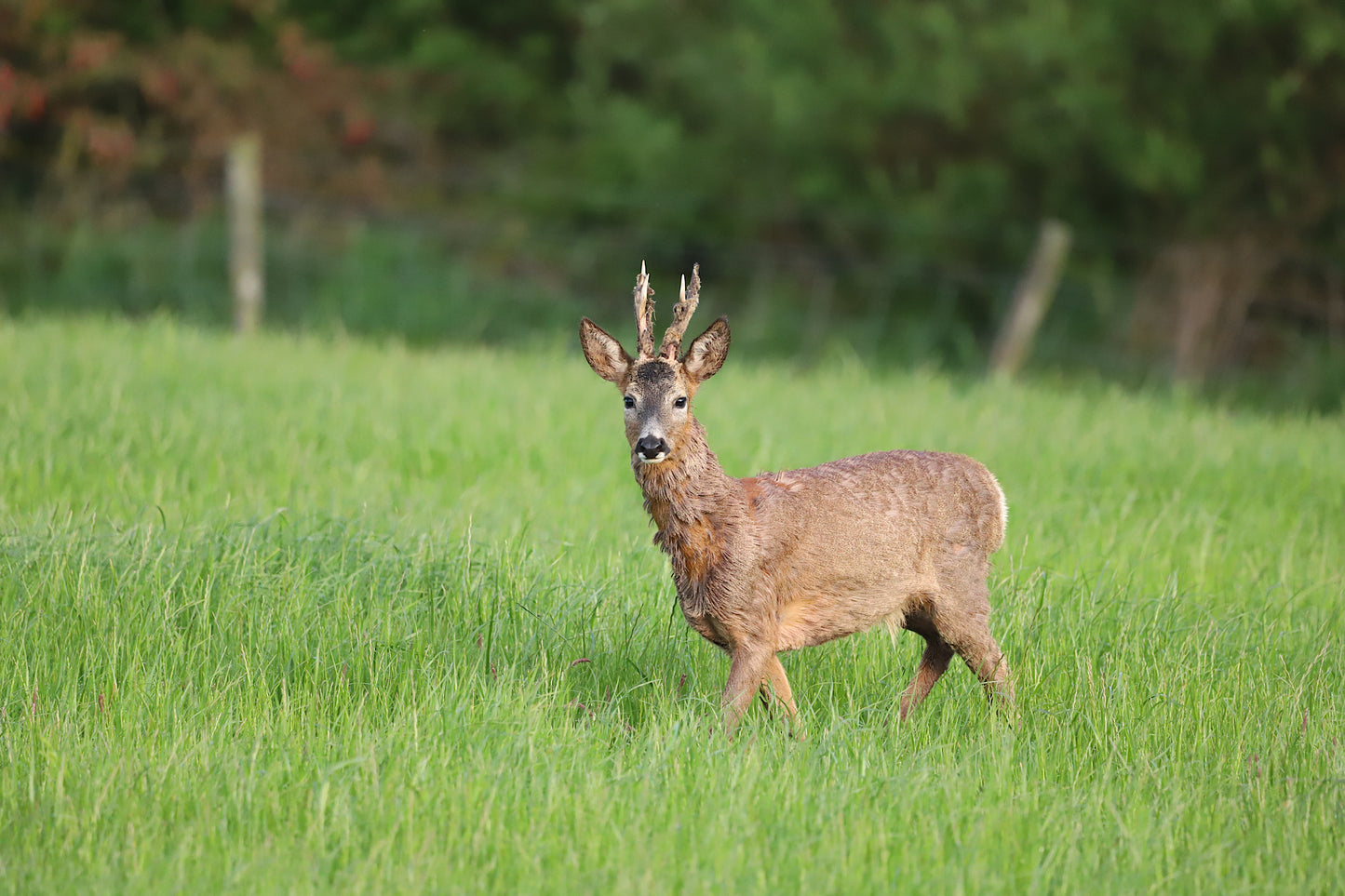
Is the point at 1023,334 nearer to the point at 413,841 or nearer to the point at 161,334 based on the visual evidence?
the point at 161,334

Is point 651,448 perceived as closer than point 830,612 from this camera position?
Yes

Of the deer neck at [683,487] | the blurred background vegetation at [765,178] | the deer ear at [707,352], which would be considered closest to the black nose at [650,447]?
the deer neck at [683,487]

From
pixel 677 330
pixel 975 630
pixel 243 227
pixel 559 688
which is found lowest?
pixel 559 688

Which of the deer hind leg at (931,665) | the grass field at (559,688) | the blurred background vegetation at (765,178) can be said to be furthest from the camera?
the blurred background vegetation at (765,178)

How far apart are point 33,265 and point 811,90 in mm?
9062

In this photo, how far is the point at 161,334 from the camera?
11.0m

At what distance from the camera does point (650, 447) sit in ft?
13.8

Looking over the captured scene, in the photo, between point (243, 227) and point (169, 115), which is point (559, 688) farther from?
point (169, 115)

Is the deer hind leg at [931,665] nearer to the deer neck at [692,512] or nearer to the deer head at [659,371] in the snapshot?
the deer neck at [692,512]

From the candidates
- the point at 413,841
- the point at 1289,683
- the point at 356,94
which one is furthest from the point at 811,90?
the point at 413,841

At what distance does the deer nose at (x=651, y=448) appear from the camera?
4195 millimetres

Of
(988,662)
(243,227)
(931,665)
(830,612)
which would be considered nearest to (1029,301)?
(243,227)

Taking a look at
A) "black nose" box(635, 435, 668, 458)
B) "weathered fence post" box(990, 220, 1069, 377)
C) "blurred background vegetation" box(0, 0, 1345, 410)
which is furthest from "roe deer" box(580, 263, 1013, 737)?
"blurred background vegetation" box(0, 0, 1345, 410)

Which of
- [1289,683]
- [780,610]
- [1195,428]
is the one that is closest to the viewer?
[780,610]
